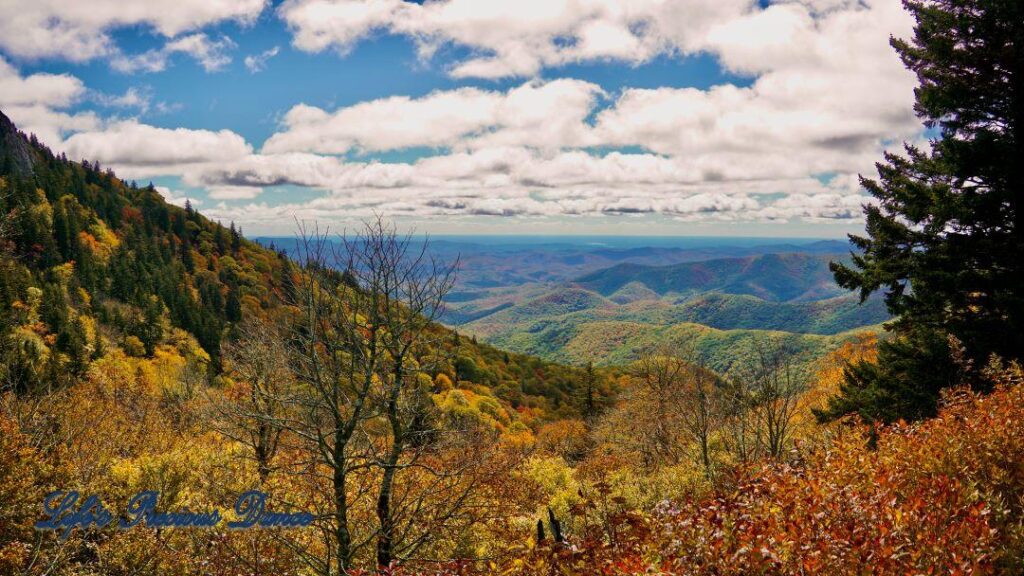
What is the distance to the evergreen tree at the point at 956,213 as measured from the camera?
607 inches

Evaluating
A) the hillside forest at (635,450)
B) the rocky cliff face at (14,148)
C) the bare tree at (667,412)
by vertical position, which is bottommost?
the bare tree at (667,412)

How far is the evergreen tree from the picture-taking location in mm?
15406

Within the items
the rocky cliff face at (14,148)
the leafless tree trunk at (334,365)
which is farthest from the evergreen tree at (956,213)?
the rocky cliff face at (14,148)

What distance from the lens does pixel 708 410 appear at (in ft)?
112

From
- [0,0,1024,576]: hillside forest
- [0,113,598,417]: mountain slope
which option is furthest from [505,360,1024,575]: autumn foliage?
[0,113,598,417]: mountain slope

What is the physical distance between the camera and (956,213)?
15984 mm

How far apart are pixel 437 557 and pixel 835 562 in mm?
14659

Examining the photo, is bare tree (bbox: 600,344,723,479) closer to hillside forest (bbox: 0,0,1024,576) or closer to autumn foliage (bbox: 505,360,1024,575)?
hillside forest (bbox: 0,0,1024,576)

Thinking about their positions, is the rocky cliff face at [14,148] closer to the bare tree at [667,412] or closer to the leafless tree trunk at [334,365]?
the bare tree at [667,412]

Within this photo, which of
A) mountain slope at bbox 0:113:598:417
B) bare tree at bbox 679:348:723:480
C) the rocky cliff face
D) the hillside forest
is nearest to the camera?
the hillside forest

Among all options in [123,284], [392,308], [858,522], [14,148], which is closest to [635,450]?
[392,308]

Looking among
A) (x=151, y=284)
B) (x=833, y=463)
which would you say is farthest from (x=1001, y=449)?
(x=151, y=284)

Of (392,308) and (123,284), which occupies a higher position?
(392,308)

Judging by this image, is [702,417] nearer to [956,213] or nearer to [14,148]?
[956,213]
